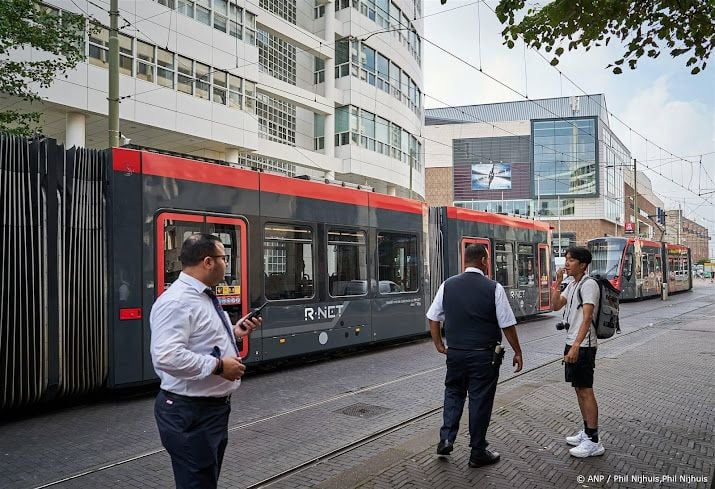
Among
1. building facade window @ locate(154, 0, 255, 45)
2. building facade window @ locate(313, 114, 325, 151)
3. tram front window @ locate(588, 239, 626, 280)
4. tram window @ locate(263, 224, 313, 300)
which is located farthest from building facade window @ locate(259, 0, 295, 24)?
tram window @ locate(263, 224, 313, 300)

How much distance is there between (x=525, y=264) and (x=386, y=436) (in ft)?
39.7

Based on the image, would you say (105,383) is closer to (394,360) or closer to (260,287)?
(260,287)

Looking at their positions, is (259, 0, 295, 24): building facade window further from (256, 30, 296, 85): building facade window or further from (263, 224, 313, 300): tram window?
(263, 224, 313, 300): tram window

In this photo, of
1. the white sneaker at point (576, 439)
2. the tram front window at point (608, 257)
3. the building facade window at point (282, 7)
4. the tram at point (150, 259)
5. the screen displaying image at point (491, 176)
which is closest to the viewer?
the white sneaker at point (576, 439)

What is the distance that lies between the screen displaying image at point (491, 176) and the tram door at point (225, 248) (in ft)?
227

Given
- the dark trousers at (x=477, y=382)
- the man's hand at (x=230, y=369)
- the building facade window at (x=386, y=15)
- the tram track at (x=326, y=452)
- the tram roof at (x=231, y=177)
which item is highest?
the building facade window at (x=386, y=15)

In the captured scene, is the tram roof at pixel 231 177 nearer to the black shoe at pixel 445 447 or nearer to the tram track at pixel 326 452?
the tram track at pixel 326 452

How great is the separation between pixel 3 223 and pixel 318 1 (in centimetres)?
2917

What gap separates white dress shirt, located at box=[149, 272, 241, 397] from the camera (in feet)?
9.65

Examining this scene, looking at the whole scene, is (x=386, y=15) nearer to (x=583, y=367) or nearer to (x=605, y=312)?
(x=605, y=312)

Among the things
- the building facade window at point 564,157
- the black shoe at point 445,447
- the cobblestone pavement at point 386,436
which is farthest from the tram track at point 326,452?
the building facade window at point 564,157

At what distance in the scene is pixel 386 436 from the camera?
6.02 meters

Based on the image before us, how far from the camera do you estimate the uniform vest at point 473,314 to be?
4.86m

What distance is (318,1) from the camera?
32531 mm
